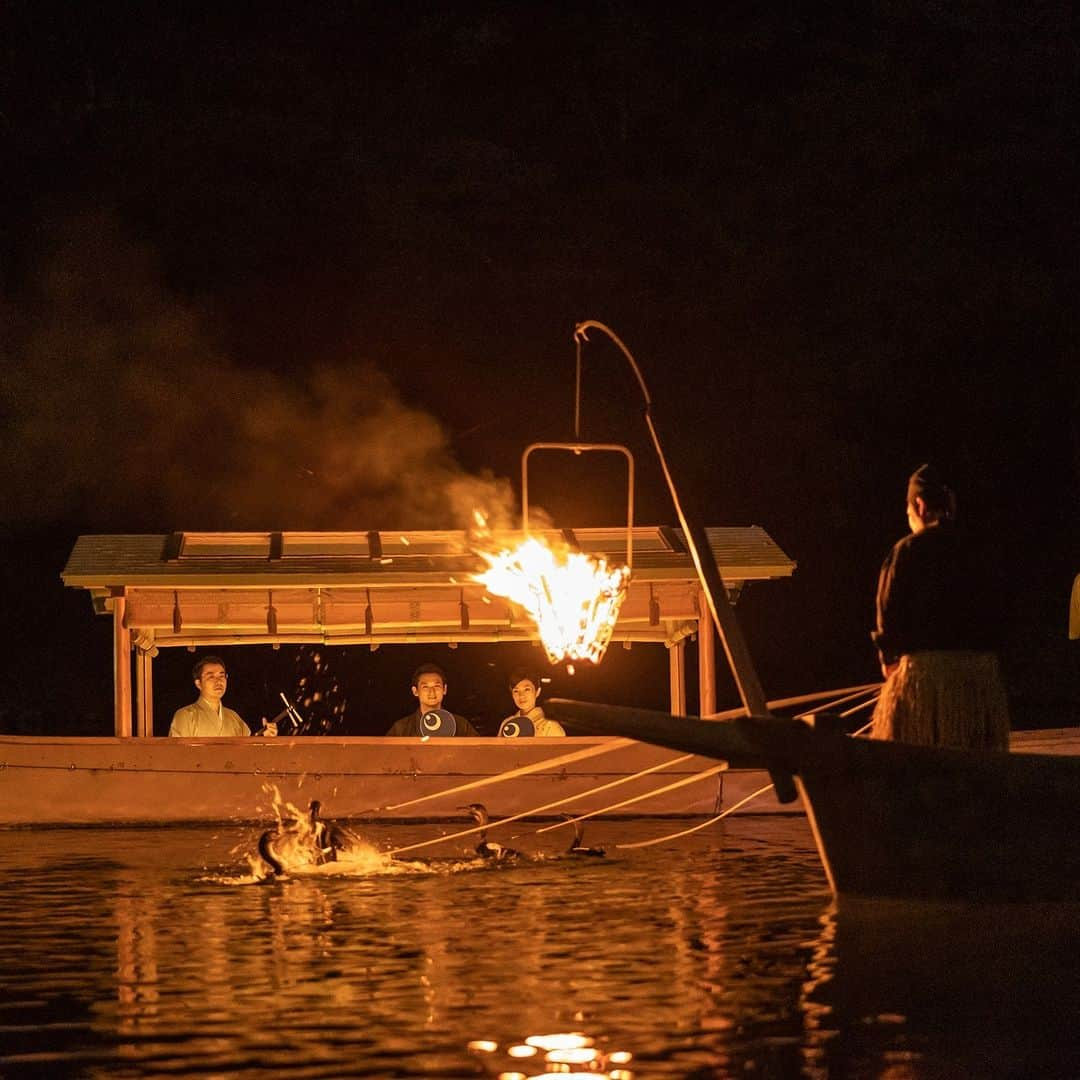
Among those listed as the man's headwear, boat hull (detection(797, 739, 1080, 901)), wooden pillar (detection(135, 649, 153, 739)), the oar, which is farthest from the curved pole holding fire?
wooden pillar (detection(135, 649, 153, 739))

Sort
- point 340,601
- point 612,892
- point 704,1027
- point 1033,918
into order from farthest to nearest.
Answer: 1. point 340,601
2. point 612,892
3. point 1033,918
4. point 704,1027

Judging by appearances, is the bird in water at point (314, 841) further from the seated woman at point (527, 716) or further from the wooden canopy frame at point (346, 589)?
the seated woman at point (527, 716)

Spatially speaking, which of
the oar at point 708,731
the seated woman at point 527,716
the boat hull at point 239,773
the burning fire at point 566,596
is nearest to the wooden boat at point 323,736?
the boat hull at point 239,773

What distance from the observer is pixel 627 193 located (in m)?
46.5

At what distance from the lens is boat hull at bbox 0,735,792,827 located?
21047mm

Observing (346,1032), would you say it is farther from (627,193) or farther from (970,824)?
(627,193)

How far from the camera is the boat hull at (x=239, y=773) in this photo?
69.1 ft

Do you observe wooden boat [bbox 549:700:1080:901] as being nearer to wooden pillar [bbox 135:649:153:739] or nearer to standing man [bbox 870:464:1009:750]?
standing man [bbox 870:464:1009:750]

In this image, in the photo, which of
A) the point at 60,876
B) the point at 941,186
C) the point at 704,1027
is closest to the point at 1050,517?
the point at 941,186

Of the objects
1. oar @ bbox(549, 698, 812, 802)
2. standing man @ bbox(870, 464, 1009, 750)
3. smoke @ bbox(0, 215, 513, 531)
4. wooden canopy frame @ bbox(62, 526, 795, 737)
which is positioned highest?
smoke @ bbox(0, 215, 513, 531)

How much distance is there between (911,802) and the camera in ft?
39.5

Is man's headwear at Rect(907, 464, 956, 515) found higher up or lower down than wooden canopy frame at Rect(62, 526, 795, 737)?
lower down

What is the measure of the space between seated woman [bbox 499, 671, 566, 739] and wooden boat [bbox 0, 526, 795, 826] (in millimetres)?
649

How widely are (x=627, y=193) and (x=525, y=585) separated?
30052mm
